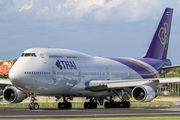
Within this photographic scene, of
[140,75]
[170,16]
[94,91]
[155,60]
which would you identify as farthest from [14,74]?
[170,16]

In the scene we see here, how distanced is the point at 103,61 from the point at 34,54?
1075cm

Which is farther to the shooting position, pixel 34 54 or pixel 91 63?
pixel 91 63

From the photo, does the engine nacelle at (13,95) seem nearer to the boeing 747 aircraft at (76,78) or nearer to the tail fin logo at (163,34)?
the boeing 747 aircraft at (76,78)

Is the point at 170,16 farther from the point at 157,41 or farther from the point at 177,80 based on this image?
the point at 177,80

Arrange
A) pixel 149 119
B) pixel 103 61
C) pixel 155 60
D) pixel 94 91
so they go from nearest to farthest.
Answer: pixel 149 119
pixel 94 91
pixel 103 61
pixel 155 60

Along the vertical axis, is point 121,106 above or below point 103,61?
below

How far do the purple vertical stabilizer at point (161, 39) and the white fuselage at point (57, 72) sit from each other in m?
11.2

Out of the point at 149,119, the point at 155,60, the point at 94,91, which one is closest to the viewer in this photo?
the point at 149,119

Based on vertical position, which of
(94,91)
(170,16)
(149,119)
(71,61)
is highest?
(170,16)

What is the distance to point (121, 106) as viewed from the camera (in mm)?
45656

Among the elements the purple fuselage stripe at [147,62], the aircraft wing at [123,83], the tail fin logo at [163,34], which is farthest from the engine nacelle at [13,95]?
the tail fin logo at [163,34]

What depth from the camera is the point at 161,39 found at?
187 feet

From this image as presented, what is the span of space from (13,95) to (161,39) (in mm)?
23408

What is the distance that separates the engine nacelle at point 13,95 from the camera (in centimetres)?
4269
